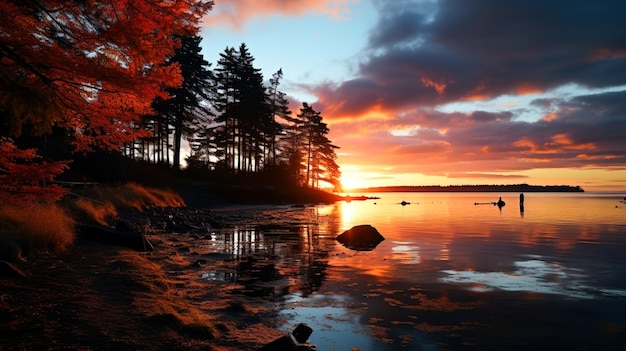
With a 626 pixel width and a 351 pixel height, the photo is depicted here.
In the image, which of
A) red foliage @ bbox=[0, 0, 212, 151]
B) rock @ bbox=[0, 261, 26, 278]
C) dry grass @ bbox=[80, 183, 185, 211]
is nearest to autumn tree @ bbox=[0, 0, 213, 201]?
red foliage @ bbox=[0, 0, 212, 151]

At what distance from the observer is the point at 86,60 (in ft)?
23.6

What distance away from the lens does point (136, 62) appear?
8.06m

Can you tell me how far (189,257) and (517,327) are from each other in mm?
9883

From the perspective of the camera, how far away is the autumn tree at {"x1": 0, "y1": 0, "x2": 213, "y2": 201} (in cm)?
635

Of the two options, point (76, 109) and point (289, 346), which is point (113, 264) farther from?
point (289, 346)

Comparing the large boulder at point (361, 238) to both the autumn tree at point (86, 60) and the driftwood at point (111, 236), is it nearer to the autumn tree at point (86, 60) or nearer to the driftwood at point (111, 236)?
the driftwood at point (111, 236)

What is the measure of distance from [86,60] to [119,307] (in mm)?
4410

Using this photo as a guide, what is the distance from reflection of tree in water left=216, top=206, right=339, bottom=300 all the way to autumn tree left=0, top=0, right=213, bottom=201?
4.75m

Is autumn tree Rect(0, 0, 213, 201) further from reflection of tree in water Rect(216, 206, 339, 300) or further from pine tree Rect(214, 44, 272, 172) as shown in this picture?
pine tree Rect(214, 44, 272, 172)

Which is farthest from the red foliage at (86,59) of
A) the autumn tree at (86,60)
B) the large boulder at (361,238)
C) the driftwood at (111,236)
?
the large boulder at (361,238)

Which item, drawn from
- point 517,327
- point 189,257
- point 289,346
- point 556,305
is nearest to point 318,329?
point 289,346

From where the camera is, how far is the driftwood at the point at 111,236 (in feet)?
40.0

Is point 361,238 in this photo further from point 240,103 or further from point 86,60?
point 240,103

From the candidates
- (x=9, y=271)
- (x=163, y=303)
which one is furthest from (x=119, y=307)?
(x=9, y=271)
